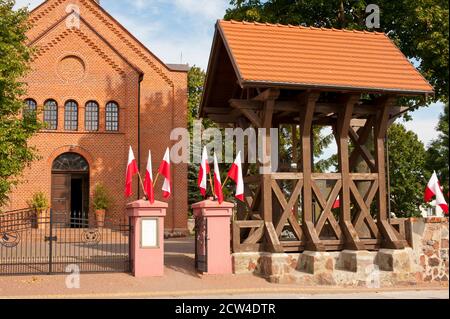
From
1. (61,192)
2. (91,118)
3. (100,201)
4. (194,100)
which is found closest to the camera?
(100,201)

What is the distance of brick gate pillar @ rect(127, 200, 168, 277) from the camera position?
12531 millimetres

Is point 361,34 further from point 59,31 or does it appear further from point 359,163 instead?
point 59,31

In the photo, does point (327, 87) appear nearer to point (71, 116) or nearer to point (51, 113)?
point (71, 116)

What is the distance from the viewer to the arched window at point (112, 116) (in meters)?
27.6

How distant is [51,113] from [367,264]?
19.1 metres

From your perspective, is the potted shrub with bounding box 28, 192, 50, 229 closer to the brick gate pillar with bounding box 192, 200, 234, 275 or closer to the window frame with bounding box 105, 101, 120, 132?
the window frame with bounding box 105, 101, 120, 132

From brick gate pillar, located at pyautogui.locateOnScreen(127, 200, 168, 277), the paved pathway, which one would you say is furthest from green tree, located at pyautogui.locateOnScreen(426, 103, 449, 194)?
brick gate pillar, located at pyautogui.locateOnScreen(127, 200, 168, 277)

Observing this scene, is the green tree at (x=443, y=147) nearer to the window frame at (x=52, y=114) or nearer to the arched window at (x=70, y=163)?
the arched window at (x=70, y=163)

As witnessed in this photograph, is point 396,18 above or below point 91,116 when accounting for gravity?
above

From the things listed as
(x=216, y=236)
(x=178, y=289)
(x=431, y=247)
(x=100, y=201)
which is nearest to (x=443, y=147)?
(x=431, y=247)

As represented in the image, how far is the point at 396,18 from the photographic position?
20141mm

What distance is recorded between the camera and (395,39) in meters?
20.5

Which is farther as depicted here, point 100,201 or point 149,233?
point 100,201
